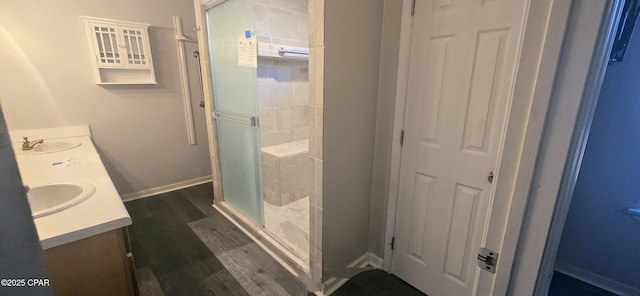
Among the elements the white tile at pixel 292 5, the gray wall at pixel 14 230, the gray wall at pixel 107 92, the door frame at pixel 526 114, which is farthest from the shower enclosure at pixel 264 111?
the gray wall at pixel 14 230

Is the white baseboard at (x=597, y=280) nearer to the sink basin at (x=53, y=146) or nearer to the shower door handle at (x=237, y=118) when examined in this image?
the shower door handle at (x=237, y=118)

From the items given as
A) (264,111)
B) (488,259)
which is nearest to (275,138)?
(264,111)

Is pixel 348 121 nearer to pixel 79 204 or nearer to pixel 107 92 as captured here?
pixel 79 204

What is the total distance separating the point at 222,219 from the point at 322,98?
5.97 feet

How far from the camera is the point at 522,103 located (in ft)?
3.59

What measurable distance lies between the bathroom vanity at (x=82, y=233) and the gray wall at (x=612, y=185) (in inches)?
104

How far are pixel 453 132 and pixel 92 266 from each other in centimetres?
179

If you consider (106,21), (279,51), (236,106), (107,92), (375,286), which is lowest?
(375,286)

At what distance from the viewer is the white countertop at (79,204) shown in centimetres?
98

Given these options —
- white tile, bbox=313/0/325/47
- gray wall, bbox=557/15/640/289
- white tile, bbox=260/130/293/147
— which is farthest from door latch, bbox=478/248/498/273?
white tile, bbox=260/130/293/147

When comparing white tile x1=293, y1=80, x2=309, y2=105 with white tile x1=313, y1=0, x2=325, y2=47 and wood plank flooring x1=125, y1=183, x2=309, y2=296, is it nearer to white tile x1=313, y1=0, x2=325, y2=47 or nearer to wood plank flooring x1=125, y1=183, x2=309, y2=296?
wood plank flooring x1=125, y1=183, x2=309, y2=296

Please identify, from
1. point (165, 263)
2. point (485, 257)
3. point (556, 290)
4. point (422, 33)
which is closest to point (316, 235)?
point (485, 257)

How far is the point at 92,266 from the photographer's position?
1065 millimetres

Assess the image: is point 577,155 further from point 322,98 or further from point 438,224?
point 322,98
